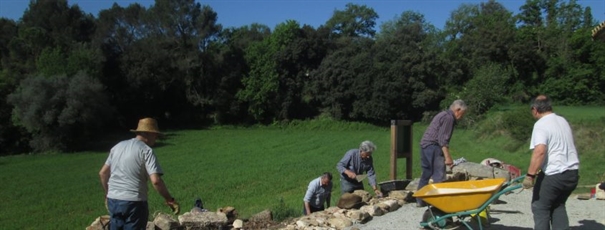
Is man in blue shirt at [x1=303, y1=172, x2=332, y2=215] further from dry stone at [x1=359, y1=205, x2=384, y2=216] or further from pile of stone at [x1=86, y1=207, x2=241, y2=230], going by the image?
pile of stone at [x1=86, y1=207, x2=241, y2=230]

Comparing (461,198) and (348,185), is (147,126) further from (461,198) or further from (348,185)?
(348,185)

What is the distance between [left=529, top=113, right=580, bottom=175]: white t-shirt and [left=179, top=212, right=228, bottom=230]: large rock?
13.7ft

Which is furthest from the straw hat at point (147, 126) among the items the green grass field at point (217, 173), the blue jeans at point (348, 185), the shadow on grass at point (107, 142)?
the shadow on grass at point (107, 142)

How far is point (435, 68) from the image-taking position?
56406 mm

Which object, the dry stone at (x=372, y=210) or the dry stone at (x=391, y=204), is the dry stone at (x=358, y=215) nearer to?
the dry stone at (x=372, y=210)

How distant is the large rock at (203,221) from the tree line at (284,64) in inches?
1672

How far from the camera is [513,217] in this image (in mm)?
7566

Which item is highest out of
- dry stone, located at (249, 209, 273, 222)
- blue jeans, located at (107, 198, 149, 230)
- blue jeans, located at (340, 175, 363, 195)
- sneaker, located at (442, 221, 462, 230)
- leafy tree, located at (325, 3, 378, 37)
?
leafy tree, located at (325, 3, 378, 37)

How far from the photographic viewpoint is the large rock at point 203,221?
7273 mm

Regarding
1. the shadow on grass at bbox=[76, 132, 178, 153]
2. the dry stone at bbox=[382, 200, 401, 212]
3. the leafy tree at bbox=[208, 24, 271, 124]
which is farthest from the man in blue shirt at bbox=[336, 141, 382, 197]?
the leafy tree at bbox=[208, 24, 271, 124]

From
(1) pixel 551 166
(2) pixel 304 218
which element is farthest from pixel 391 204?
(1) pixel 551 166

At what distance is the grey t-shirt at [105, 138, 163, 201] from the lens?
5.23 metres

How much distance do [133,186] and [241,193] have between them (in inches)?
468

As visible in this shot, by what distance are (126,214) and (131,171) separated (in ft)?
1.38
